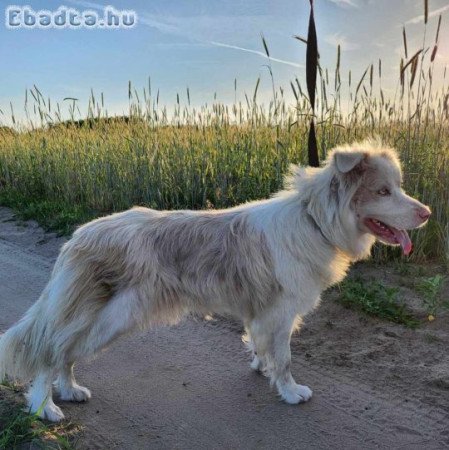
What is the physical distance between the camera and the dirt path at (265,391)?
3.07 metres

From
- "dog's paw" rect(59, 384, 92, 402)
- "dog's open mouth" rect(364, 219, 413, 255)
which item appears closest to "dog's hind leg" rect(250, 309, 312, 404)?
"dog's open mouth" rect(364, 219, 413, 255)

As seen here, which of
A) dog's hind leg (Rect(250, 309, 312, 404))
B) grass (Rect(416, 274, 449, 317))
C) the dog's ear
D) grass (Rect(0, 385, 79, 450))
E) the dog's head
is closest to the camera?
grass (Rect(0, 385, 79, 450))

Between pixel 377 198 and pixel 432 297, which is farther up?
pixel 377 198

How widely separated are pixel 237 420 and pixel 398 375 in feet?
A: 4.16

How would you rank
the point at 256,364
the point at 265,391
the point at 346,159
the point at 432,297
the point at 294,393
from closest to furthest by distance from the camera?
the point at 346,159, the point at 294,393, the point at 265,391, the point at 256,364, the point at 432,297

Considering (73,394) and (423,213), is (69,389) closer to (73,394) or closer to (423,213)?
(73,394)

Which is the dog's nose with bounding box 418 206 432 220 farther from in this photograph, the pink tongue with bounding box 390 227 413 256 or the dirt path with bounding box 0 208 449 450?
the dirt path with bounding box 0 208 449 450

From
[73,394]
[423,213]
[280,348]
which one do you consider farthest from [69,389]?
[423,213]

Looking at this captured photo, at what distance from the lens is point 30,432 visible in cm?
292

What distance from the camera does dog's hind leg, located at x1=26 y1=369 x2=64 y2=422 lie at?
10.5 ft

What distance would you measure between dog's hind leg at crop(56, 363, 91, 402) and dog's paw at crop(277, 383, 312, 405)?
132 centimetres

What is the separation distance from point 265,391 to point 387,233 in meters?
1.38

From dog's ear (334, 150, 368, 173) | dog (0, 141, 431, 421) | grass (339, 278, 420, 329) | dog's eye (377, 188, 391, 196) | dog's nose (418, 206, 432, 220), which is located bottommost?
grass (339, 278, 420, 329)

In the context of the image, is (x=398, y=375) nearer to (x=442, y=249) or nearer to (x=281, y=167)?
(x=442, y=249)
